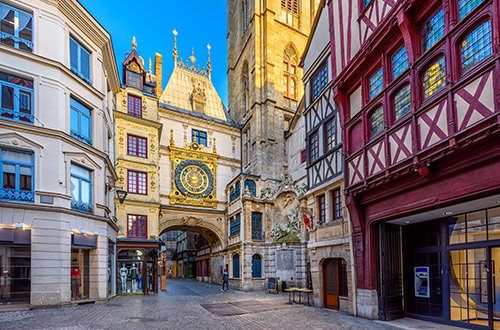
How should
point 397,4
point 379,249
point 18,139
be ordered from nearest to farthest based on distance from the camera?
point 397,4
point 379,249
point 18,139

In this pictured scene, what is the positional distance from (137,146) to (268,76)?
Result: 12574 millimetres

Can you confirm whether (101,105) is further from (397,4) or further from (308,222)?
(397,4)

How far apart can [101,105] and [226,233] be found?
15817mm

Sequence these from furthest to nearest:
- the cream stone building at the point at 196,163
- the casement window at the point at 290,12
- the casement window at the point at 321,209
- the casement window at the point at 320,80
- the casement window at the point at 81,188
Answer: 1. the casement window at the point at 290,12
2. the cream stone building at the point at 196,163
3. the casement window at the point at 320,80
4. the casement window at the point at 81,188
5. the casement window at the point at 321,209

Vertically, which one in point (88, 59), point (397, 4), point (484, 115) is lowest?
point (484, 115)

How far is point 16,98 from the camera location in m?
11.8

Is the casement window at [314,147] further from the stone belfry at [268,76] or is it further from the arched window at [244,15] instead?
the arched window at [244,15]

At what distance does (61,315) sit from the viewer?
10219 millimetres

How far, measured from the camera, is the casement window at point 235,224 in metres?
25.1

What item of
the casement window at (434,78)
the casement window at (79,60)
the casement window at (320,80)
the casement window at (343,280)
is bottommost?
the casement window at (343,280)

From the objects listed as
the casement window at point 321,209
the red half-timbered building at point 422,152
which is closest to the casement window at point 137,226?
the casement window at point 321,209

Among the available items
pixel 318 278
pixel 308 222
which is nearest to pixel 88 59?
pixel 308 222

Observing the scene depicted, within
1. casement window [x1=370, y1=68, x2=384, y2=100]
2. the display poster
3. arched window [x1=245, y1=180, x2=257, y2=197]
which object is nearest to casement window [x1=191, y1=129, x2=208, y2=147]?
arched window [x1=245, y1=180, x2=257, y2=197]

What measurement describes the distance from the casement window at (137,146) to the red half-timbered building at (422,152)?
47.6 feet
